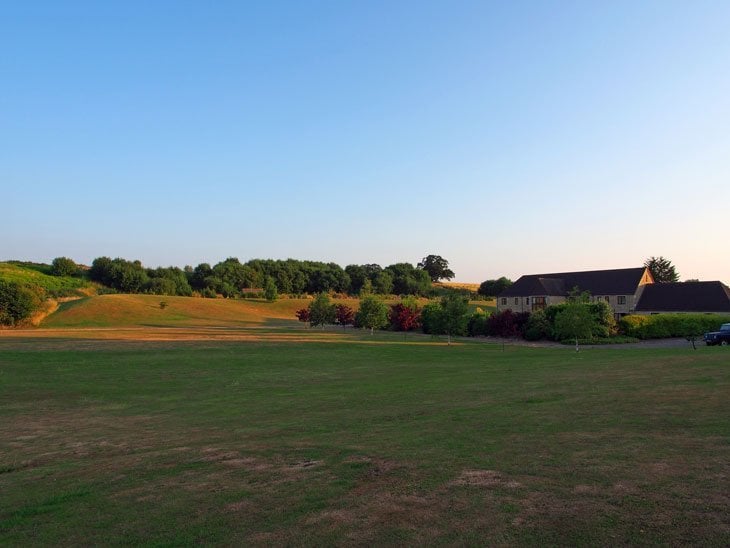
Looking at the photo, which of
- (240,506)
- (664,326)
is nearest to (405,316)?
(664,326)

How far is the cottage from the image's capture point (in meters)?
70.6

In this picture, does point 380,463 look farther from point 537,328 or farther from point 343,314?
point 343,314

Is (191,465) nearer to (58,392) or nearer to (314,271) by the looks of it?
(58,392)

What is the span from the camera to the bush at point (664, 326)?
49156mm

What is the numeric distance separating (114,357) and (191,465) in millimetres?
25796

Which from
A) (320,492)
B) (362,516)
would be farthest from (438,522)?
(320,492)

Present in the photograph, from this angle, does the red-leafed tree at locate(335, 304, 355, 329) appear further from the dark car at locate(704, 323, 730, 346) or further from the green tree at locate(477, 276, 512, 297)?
the green tree at locate(477, 276, 512, 297)

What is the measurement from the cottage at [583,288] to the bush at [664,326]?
731 inches

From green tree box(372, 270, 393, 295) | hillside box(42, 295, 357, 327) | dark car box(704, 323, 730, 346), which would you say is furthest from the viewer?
green tree box(372, 270, 393, 295)

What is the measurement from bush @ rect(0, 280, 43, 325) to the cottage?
61642 millimetres

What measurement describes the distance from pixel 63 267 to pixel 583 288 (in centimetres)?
11435

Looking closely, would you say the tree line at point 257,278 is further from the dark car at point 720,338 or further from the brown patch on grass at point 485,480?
the brown patch on grass at point 485,480

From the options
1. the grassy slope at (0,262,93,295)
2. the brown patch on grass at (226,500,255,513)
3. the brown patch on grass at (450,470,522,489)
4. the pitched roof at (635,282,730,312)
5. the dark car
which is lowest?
the brown patch on grass at (226,500,255,513)

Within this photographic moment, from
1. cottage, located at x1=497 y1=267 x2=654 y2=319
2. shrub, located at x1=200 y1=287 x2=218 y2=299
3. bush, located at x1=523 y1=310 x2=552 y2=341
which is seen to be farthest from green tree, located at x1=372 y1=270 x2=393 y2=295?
bush, located at x1=523 y1=310 x2=552 y2=341
